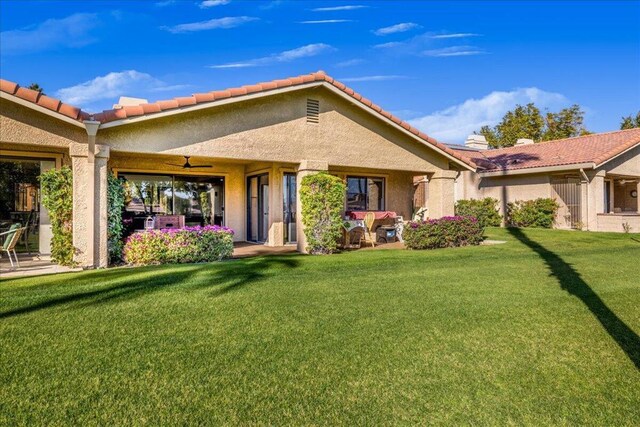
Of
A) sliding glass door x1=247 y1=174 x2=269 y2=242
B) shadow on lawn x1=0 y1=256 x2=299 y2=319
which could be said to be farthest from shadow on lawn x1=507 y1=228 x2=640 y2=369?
sliding glass door x1=247 y1=174 x2=269 y2=242

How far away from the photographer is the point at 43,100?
913cm

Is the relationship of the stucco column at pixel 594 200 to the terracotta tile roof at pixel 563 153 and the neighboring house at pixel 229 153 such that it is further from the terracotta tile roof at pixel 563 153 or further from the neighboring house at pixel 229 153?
the neighboring house at pixel 229 153

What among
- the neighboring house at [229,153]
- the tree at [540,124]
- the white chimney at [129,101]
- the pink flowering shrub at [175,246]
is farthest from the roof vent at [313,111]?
the tree at [540,124]

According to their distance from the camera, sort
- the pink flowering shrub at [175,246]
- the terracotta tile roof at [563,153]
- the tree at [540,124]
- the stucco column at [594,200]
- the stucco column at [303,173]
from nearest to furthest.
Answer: the pink flowering shrub at [175,246], the stucco column at [303,173], the stucco column at [594,200], the terracotta tile roof at [563,153], the tree at [540,124]

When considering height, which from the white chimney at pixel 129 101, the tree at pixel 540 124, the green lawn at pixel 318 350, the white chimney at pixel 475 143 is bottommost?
the green lawn at pixel 318 350

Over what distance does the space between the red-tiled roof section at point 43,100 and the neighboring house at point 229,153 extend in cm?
2

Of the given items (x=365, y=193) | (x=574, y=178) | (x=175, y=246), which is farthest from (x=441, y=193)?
(x=574, y=178)

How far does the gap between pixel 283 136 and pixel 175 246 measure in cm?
429

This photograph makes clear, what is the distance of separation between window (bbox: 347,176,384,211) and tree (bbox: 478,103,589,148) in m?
32.6

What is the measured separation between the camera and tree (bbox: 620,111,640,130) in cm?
4625

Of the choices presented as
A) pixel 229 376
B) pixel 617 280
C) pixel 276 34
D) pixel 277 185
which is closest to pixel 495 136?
pixel 276 34

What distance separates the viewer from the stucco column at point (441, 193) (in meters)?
16.0

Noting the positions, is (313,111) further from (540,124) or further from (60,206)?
(540,124)

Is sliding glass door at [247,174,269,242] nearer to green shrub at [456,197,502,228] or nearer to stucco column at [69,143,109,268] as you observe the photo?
stucco column at [69,143,109,268]
